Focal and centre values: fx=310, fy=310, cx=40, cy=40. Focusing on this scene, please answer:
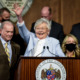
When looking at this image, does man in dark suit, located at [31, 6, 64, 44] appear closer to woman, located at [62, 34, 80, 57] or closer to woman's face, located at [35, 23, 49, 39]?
woman, located at [62, 34, 80, 57]

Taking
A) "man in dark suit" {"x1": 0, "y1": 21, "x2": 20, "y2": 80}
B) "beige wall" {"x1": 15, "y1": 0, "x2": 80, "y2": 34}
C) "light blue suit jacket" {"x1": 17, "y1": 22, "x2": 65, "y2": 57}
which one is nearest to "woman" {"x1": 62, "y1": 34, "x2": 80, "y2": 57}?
"light blue suit jacket" {"x1": 17, "y1": 22, "x2": 65, "y2": 57}

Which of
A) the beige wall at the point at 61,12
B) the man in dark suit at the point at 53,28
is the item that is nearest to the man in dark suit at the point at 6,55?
the man in dark suit at the point at 53,28

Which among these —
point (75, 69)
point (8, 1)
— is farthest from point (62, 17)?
point (75, 69)

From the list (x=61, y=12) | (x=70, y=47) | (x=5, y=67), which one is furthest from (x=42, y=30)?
(x=61, y=12)

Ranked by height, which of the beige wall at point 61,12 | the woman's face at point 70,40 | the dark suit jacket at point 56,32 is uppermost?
the beige wall at point 61,12

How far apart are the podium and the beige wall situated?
8.07 ft

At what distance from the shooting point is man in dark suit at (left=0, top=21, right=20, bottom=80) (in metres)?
3.29

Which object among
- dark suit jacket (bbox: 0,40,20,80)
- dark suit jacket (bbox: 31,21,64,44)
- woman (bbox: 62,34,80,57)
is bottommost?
dark suit jacket (bbox: 0,40,20,80)

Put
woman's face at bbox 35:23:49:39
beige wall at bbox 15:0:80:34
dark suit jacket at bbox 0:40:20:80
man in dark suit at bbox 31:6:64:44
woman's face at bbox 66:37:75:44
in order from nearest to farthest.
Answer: dark suit jacket at bbox 0:40:20:80
woman's face at bbox 35:23:49:39
woman's face at bbox 66:37:75:44
man in dark suit at bbox 31:6:64:44
beige wall at bbox 15:0:80:34

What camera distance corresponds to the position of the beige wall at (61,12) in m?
5.32

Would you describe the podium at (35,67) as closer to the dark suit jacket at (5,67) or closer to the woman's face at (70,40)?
the dark suit jacket at (5,67)

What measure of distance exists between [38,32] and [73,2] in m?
2.10

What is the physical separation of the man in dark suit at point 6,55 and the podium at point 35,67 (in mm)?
442

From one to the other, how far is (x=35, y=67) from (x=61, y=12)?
103 inches
